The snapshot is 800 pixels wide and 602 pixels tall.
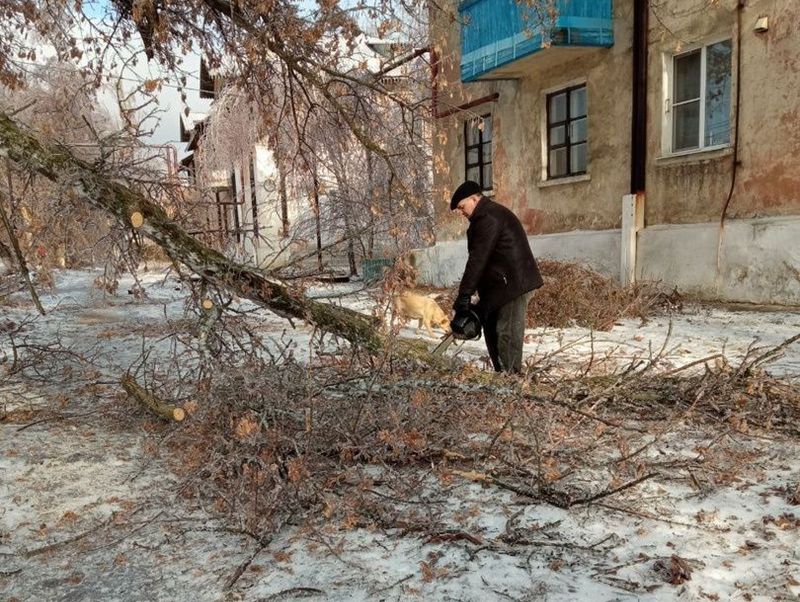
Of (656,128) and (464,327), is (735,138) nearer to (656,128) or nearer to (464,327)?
(656,128)

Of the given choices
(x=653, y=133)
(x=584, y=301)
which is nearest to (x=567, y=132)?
(x=653, y=133)

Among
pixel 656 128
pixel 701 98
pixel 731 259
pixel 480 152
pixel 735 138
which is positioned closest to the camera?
pixel 735 138

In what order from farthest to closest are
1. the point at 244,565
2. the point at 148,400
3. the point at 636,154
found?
the point at 636,154 < the point at 148,400 < the point at 244,565

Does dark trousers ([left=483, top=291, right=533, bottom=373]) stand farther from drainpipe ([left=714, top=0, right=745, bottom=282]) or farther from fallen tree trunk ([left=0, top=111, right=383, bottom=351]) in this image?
drainpipe ([left=714, top=0, right=745, bottom=282])

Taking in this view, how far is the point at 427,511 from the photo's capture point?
2643mm

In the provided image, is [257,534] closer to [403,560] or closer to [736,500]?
[403,560]

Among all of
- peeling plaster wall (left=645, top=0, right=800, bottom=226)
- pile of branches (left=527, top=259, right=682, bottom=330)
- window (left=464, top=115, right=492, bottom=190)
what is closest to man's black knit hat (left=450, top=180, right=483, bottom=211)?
pile of branches (left=527, top=259, right=682, bottom=330)

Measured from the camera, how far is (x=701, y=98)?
28.2ft

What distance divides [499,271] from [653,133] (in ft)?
19.7

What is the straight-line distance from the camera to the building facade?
7.69 m

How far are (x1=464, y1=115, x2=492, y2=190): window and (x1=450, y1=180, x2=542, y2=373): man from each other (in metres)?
8.56

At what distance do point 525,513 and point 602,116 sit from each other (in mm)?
8837

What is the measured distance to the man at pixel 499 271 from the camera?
14.9ft

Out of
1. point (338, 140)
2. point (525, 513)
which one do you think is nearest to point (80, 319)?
point (338, 140)
